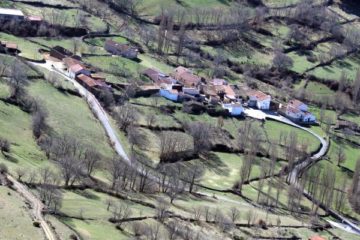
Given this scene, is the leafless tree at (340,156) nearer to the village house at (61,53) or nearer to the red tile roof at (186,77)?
the red tile roof at (186,77)

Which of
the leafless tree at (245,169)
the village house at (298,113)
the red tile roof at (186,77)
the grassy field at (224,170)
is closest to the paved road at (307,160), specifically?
the village house at (298,113)

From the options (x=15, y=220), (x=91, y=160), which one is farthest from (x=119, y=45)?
(x=15, y=220)

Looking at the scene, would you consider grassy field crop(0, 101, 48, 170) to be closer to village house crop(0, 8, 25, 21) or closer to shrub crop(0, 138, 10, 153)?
shrub crop(0, 138, 10, 153)

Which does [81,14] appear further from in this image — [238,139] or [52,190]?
[52,190]

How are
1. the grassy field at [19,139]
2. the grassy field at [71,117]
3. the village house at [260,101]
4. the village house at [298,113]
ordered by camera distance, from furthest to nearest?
the village house at [260,101], the village house at [298,113], the grassy field at [71,117], the grassy field at [19,139]

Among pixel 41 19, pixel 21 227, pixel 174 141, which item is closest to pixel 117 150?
pixel 174 141

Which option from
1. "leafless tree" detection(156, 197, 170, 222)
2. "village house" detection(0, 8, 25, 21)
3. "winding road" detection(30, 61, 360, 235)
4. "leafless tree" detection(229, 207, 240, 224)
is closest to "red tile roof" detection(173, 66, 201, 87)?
"winding road" detection(30, 61, 360, 235)

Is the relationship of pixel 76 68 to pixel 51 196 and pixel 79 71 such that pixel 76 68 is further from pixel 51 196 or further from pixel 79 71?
pixel 51 196
